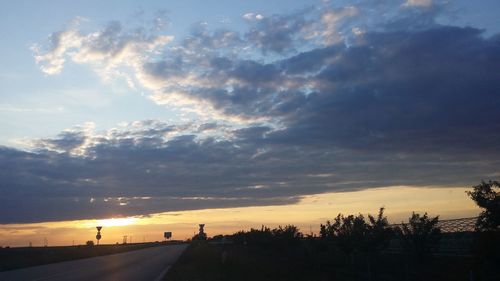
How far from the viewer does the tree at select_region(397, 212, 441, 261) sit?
36906 millimetres

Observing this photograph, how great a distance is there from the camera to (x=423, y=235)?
37000 millimetres

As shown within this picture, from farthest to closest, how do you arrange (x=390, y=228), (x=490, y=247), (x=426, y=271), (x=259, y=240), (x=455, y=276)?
(x=259, y=240) → (x=390, y=228) → (x=426, y=271) → (x=455, y=276) → (x=490, y=247)

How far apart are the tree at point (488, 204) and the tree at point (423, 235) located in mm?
14157

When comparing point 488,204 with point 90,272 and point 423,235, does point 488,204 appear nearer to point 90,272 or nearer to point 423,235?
point 423,235

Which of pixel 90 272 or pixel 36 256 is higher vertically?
pixel 36 256

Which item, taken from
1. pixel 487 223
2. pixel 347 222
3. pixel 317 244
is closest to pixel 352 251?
pixel 347 222

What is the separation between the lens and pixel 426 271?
114 ft

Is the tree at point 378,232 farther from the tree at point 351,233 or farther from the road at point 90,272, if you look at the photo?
the road at point 90,272

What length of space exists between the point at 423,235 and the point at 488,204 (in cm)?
A: 1512

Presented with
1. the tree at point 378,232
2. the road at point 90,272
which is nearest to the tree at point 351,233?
the tree at point 378,232

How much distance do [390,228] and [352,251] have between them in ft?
12.5

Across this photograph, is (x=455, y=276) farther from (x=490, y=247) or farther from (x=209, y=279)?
(x=209, y=279)

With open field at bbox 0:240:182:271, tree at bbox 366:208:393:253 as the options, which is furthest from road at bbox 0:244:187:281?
tree at bbox 366:208:393:253

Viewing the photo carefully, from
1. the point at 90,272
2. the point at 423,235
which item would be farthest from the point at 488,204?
the point at 90,272
